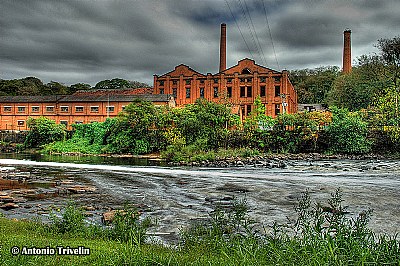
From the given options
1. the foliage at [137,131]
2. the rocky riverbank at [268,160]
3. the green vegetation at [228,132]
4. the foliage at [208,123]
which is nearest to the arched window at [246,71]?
the green vegetation at [228,132]

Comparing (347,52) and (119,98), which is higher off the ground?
(347,52)

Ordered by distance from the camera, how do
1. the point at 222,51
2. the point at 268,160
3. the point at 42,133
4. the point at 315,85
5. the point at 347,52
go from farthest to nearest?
the point at 315,85 → the point at 347,52 → the point at 222,51 → the point at 42,133 → the point at 268,160

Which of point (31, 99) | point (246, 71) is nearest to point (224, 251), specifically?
point (246, 71)

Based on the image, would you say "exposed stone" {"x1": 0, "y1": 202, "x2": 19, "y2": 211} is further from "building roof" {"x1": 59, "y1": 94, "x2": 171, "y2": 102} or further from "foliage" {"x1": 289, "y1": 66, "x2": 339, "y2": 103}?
"foliage" {"x1": 289, "y1": 66, "x2": 339, "y2": 103}

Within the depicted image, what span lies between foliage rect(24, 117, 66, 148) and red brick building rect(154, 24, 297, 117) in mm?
21772

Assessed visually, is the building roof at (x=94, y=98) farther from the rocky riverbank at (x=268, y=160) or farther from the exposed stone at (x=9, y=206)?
the exposed stone at (x=9, y=206)

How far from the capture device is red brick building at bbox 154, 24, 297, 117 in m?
61.1

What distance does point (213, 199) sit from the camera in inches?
555

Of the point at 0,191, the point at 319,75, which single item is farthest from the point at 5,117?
the point at 319,75

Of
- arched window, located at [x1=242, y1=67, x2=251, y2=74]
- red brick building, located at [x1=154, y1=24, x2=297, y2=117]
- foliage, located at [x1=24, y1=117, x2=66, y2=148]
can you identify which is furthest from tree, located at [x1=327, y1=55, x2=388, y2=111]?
foliage, located at [x1=24, y1=117, x2=66, y2=148]

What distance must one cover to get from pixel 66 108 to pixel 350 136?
43.5m

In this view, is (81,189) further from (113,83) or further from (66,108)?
(113,83)

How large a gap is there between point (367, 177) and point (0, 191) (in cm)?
1838

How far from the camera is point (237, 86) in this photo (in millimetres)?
63500
